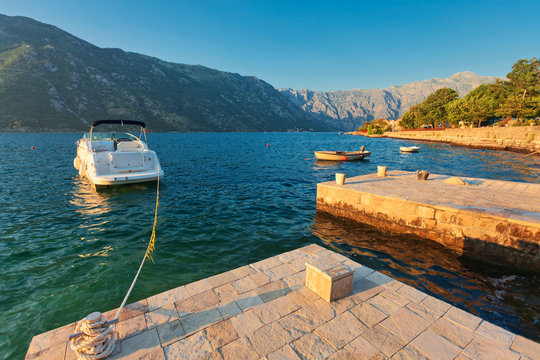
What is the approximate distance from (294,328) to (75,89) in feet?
575

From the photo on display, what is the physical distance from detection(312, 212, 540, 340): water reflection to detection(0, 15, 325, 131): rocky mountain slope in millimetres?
142965

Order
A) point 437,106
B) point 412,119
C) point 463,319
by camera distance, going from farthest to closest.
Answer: point 412,119
point 437,106
point 463,319

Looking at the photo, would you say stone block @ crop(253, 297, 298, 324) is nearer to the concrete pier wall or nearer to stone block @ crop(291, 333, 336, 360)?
stone block @ crop(291, 333, 336, 360)

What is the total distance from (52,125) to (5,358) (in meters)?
142

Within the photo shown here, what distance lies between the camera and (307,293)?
489cm

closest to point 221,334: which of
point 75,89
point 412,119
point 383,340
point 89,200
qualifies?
point 383,340

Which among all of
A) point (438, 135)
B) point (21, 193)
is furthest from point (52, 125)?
point (438, 135)

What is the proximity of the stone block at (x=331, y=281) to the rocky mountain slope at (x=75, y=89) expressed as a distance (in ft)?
471

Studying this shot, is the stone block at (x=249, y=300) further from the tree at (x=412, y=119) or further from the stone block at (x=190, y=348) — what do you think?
the tree at (x=412, y=119)

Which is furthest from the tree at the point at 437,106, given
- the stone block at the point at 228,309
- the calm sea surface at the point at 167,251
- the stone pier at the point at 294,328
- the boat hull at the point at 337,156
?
the stone block at the point at 228,309

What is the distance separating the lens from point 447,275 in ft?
23.9

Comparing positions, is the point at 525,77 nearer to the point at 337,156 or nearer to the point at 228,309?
the point at 337,156

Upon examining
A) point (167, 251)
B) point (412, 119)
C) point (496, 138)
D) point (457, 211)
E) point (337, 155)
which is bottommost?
point (167, 251)

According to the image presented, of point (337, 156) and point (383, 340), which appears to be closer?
point (383, 340)
